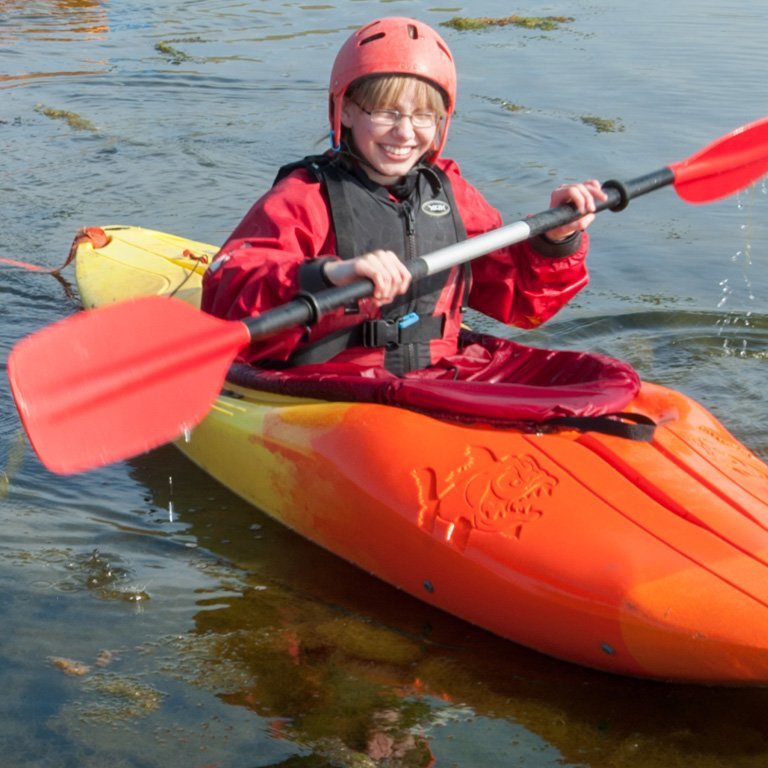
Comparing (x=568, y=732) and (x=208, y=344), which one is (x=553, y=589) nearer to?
(x=568, y=732)

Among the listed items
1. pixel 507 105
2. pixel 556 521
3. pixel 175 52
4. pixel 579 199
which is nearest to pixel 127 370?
pixel 556 521

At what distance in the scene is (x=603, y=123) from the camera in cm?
750

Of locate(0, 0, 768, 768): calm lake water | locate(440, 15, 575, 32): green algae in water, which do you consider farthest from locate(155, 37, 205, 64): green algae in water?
locate(440, 15, 575, 32): green algae in water

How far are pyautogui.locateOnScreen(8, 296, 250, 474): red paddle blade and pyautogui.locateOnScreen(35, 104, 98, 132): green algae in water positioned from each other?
4913mm

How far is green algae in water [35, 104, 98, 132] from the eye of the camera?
7477mm

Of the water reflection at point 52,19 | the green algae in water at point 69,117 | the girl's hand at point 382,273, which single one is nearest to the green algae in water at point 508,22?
the water reflection at point 52,19

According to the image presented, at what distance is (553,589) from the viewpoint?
275cm

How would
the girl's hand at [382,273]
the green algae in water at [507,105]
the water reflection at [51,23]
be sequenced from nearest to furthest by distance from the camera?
the girl's hand at [382,273] → the green algae in water at [507,105] → the water reflection at [51,23]

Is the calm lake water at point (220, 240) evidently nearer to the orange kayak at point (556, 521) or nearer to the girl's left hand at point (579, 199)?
the orange kayak at point (556, 521)

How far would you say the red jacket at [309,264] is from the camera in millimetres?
3217

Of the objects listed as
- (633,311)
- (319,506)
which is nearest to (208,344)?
(319,506)

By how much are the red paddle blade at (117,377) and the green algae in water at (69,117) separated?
4913 millimetres

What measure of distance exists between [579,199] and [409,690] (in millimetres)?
1340

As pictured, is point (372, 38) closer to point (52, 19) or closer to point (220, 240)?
point (220, 240)
